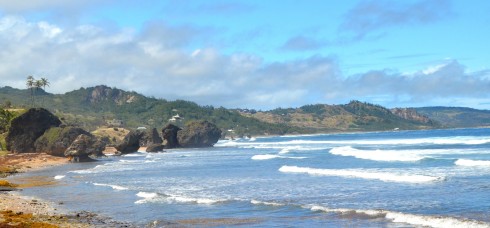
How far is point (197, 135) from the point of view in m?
135

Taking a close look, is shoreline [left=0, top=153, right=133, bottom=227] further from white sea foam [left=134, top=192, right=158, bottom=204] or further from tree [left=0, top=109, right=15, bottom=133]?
tree [left=0, top=109, right=15, bottom=133]

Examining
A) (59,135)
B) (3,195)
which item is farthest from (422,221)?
(59,135)

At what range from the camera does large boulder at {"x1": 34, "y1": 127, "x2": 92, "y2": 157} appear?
8250 centimetres

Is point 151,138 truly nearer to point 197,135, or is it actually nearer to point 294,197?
point 197,135

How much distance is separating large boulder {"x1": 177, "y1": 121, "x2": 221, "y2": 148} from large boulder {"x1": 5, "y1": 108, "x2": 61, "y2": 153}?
4653 centimetres

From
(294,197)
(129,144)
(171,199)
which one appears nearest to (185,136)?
(129,144)

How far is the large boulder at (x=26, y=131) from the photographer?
3469 inches

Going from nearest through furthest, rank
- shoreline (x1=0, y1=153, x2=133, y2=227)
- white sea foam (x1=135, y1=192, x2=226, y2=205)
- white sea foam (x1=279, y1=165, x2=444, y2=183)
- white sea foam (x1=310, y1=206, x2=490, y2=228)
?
white sea foam (x1=310, y1=206, x2=490, y2=228) < shoreline (x1=0, y1=153, x2=133, y2=227) < white sea foam (x1=135, y1=192, x2=226, y2=205) < white sea foam (x1=279, y1=165, x2=444, y2=183)

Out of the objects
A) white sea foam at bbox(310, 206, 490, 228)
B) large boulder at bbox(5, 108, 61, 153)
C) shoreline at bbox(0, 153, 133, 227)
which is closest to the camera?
white sea foam at bbox(310, 206, 490, 228)

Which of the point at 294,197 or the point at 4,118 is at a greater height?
the point at 4,118

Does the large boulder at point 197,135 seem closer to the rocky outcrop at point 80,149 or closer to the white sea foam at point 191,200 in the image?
the rocky outcrop at point 80,149

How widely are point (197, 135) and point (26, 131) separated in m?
51.5

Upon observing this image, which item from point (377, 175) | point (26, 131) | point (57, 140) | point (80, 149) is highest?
point (26, 131)

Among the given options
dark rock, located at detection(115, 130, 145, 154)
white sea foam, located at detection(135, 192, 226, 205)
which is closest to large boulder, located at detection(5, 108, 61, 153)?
dark rock, located at detection(115, 130, 145, 154)
